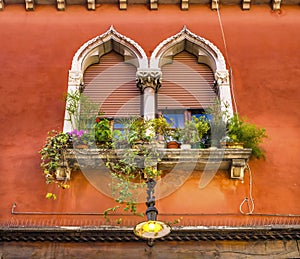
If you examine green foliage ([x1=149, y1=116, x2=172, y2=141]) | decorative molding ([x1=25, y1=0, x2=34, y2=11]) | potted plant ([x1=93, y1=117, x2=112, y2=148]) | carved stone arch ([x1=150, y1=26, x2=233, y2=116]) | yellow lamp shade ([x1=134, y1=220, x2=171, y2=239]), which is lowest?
yellow lamp shade ([x1=134, y1=220, x2=171, y2=239])

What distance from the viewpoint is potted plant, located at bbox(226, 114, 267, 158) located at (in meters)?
8.48

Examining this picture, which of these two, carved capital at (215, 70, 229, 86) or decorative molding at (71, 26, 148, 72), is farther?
decorative molding at (71, 26, 148, 72)

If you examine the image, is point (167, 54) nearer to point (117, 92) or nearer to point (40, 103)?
point (117, 92)

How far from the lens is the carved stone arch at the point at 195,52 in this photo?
984 centimetres

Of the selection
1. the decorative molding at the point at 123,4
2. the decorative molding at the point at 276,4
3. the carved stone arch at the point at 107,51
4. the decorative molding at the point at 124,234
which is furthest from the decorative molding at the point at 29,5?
the decorative molding at the point at 124,234

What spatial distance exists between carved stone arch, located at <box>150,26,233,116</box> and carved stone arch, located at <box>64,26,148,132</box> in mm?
300

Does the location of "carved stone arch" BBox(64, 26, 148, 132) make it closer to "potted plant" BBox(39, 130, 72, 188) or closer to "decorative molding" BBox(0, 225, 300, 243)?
"potted plant" BBox(39, 130, 72, 188)

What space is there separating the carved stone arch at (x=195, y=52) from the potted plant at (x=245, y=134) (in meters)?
1.17

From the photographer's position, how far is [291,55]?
1041cm

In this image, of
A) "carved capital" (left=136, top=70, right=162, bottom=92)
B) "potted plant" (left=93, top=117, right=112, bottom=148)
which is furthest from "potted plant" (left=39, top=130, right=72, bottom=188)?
"carved capital" (left=136, top=70, right=162, bottom=92)

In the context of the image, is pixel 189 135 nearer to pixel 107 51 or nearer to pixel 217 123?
pixel 217 123

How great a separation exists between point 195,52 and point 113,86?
1.71m

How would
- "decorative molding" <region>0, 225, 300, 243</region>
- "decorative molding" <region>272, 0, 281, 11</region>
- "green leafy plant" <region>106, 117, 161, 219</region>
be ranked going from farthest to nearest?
1. "decorative molding" <region>272, 0, 281, 11</region>
2. "green leafy plant" <region>106, 117, 161, 219</region>
3. "decorative molding" <region>0, 225, 300, 243</region>

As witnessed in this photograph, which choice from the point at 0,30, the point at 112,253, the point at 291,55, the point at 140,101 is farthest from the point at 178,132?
the point at 0,30
